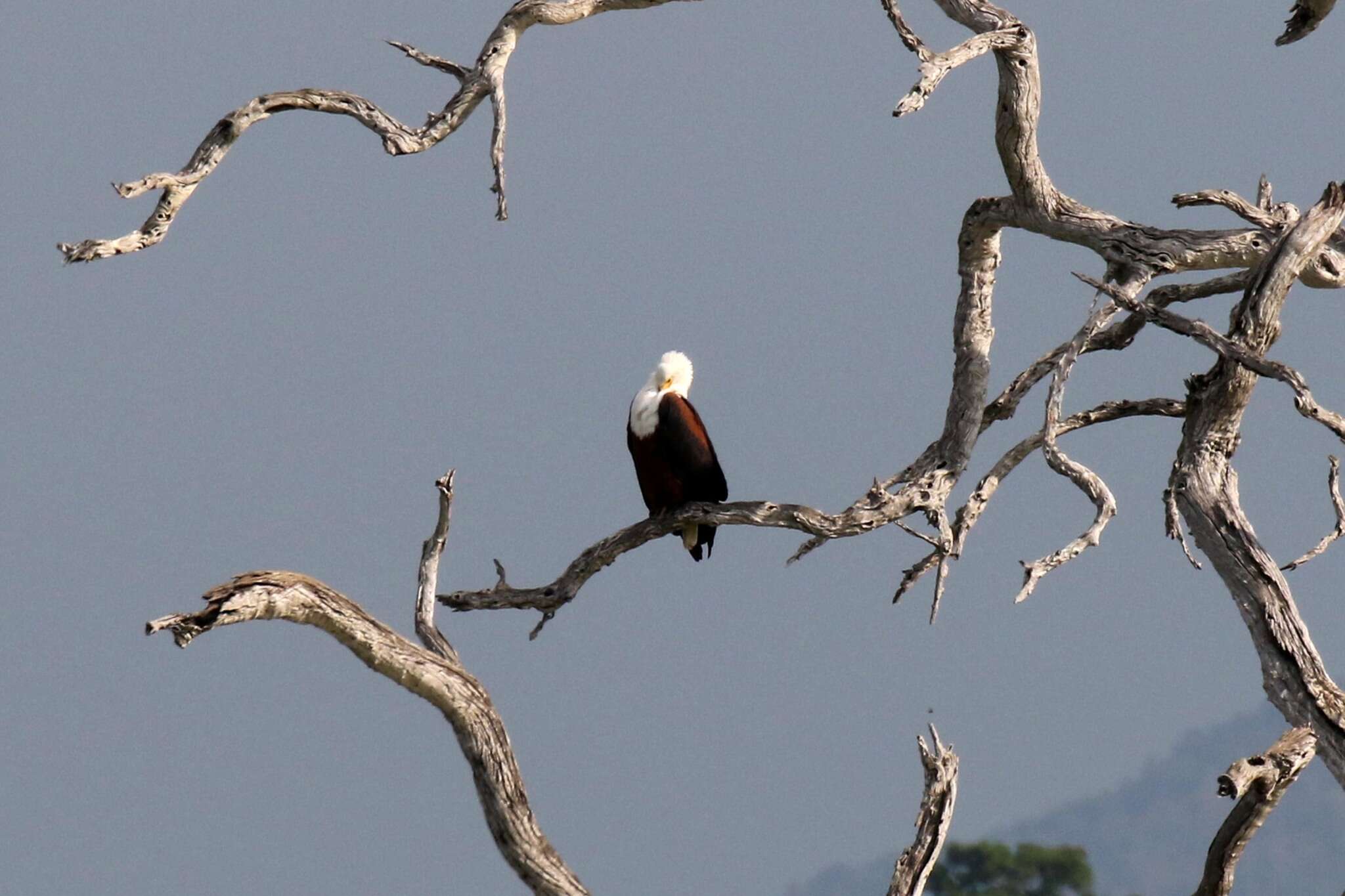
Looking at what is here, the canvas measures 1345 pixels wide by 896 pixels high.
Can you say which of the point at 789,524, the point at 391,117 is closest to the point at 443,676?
the point at 789,524

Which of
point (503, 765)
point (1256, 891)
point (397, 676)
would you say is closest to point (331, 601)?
point (397, 676)

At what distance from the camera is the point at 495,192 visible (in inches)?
235

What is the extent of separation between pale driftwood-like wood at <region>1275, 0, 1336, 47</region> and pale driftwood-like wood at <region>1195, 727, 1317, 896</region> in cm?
285

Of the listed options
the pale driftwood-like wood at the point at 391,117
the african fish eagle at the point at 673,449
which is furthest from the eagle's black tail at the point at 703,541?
the pale driftwood-like wood at the point at 391,117

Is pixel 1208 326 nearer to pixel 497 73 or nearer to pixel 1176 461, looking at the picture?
pixel 1176 461

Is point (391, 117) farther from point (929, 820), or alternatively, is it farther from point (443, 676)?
point (929, 820)

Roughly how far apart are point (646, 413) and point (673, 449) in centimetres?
30

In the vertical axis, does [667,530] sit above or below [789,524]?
above

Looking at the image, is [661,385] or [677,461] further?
[661,385]

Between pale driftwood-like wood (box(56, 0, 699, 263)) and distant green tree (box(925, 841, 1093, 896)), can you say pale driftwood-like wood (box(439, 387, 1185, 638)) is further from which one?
distant green tree (box(925, 841, 1093, 896))

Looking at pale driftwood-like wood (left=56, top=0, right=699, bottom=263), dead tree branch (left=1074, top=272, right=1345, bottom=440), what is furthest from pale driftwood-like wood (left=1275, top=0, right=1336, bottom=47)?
pale driftwood-like wood (left=56, top=0, right=699, bottom=263)

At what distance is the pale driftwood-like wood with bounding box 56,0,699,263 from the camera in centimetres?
522

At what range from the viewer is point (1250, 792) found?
531 centimetres

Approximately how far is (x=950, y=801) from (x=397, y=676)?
1.71m
